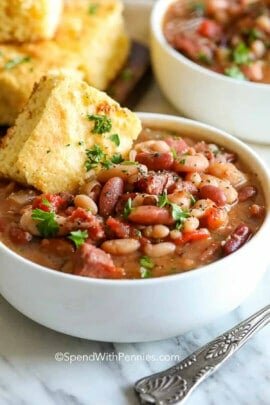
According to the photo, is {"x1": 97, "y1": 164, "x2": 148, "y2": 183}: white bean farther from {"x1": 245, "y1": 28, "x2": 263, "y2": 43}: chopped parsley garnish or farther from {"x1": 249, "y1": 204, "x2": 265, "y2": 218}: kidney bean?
{"x1": 245, "y1": 28, "x2": 263, "y2": 43}: chopped parsley garnish

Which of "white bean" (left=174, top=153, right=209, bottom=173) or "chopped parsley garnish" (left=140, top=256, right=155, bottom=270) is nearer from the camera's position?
"chopped parsley garnish" (left=140, top=256, right=155, bottom=270)

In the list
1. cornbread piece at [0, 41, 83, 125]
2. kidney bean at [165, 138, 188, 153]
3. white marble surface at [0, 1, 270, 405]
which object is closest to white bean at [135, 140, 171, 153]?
kidney bean at [165, 138, 188, 153]

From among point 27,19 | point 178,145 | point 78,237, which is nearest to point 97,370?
point 78,237

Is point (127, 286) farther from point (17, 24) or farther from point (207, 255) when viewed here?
point (17, 24)

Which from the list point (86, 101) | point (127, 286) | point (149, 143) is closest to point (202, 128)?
point (149, 143)

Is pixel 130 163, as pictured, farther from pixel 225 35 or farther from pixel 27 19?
pixel 225 35
